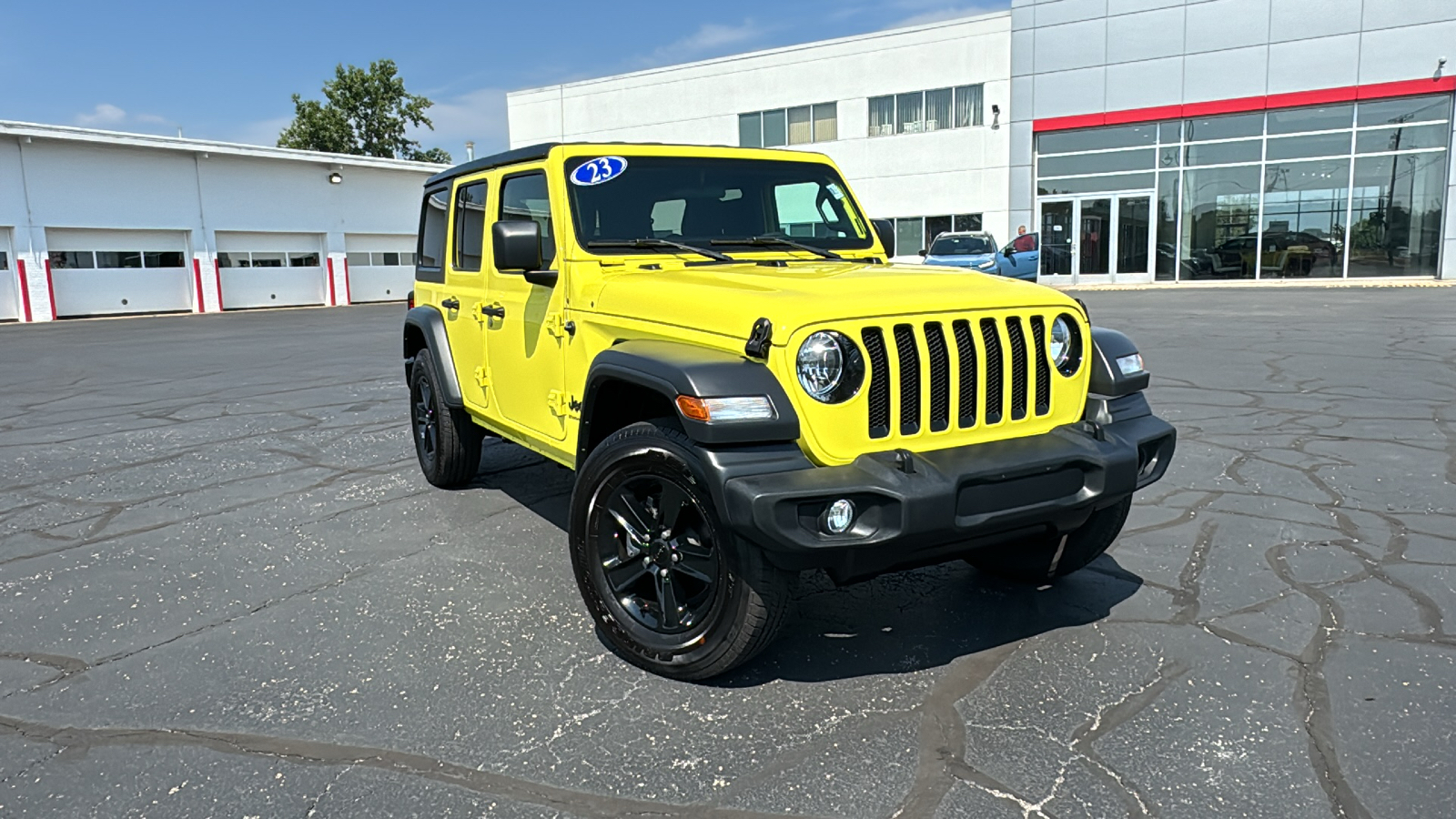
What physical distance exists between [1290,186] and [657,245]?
27329 millimetres

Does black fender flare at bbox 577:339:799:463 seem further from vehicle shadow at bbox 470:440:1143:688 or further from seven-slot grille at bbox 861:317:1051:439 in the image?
vehicle shadow at bbox 470:440:1143:688

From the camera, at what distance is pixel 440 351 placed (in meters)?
5.34

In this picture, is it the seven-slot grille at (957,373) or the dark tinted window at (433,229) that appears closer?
the seven-slot grille at (957,373)

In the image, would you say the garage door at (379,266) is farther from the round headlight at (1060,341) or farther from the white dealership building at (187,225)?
the round headlight at (1060,341)

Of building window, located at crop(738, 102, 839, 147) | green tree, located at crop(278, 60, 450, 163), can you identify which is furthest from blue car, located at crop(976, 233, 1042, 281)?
green tree, located at crop(278, 60, 450, 163)

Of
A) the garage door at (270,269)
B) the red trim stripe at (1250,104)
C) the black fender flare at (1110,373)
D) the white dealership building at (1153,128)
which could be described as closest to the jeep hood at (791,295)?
the black fender flare at (1110,373)

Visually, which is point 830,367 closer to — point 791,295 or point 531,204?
point 791,295

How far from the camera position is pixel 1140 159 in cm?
2775

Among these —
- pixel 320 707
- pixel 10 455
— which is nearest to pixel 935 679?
pixel 320 707

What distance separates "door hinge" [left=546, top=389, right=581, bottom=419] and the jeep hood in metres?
0.42

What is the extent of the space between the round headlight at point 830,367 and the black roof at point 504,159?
1.72 metres

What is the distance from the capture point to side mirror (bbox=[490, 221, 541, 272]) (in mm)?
3770

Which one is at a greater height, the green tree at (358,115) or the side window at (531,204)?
the green tree at (358,115)

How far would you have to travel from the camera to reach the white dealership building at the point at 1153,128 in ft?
82.1
